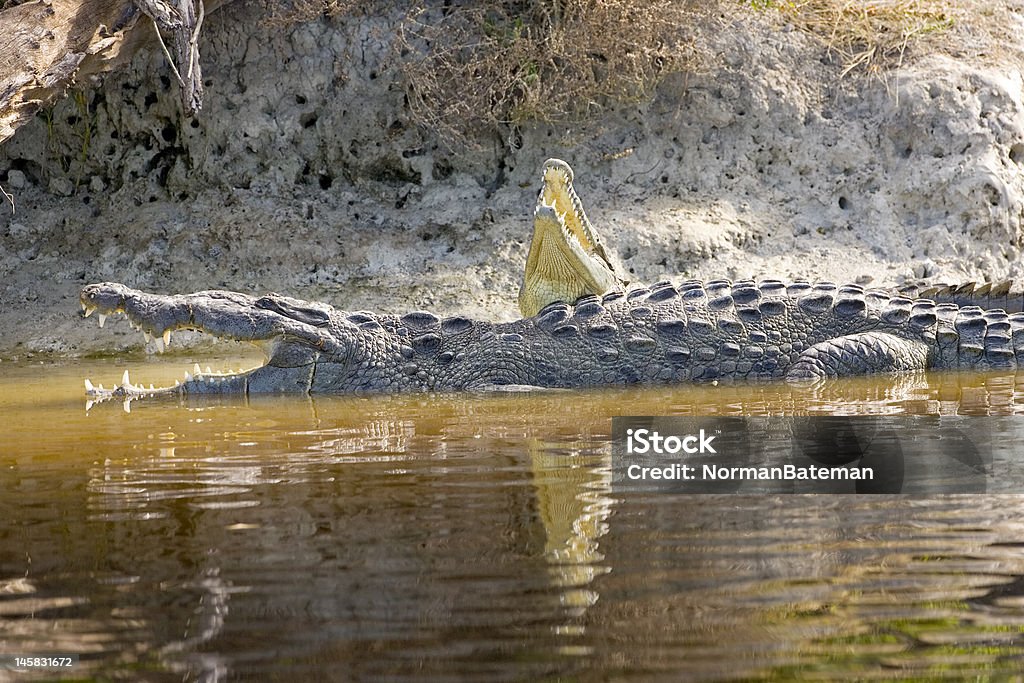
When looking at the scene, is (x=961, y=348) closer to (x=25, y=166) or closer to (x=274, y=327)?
(x=274, y=327)

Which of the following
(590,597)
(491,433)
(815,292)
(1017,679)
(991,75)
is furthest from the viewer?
(991,75)

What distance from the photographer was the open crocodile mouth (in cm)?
621

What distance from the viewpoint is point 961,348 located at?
23.2 feet

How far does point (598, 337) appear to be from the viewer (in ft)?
22.2

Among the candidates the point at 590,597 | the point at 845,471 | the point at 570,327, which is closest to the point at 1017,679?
the point at 590,597

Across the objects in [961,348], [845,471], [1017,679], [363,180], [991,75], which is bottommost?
[1017,679]

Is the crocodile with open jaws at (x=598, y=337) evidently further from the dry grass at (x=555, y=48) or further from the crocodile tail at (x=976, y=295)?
the dry grass at (x=555, y=48)

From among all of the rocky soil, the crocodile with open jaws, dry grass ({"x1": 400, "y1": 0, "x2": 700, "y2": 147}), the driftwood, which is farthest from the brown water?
dry grass ({"x1": 400, "y1": 0, "x2": 700, "y2": 147})

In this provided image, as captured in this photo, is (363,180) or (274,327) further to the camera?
(363,180)

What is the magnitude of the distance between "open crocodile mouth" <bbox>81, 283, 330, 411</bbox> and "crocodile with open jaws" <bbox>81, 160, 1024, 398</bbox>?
1 centimetres

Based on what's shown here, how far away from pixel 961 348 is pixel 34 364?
6.30 m

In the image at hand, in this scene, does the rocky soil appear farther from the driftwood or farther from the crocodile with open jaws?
the crocodile with open jaws

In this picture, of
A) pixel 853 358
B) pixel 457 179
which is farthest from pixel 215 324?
pixel 457 179

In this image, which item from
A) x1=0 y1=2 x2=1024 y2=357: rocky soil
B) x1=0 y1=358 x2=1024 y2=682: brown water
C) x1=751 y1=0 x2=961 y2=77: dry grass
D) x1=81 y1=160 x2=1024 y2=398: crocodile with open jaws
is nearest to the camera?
x1=0 y1=358 x2=1024 y2=682: brown water
